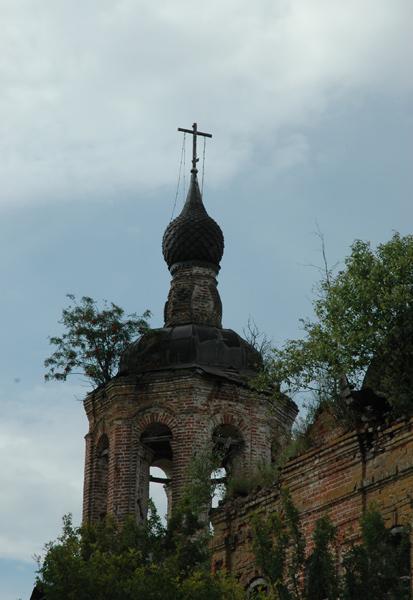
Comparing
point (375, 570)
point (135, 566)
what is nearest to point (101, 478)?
point (135, 566)

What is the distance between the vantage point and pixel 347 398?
1645 centimetres

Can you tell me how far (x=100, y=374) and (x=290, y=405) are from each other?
193 inches

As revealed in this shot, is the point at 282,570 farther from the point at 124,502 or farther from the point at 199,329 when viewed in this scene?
the point at 199,329

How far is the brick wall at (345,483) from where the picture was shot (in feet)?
49.6

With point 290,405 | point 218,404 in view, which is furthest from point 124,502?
point 290,405

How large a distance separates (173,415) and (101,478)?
8.46ft

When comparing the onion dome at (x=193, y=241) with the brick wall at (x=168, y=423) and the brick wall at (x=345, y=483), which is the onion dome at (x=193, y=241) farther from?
the brick wall at (x=345, y=483)

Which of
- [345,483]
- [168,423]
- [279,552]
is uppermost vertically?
[168,423]

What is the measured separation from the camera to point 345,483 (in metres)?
16.2

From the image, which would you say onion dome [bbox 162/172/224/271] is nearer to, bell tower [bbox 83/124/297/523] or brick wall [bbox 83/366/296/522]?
bell tower [bbox 83/124/297/523]

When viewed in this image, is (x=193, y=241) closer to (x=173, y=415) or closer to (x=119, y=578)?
(x=173, y=415)

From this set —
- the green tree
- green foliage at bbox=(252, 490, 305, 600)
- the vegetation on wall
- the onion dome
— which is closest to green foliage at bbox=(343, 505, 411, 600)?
the vegetation on wall

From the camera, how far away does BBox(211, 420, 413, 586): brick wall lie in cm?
1512

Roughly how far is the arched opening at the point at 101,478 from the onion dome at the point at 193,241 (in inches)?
209
